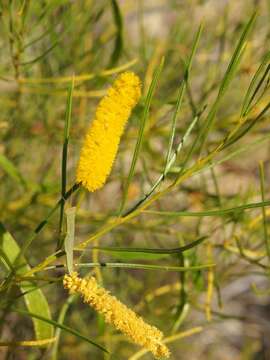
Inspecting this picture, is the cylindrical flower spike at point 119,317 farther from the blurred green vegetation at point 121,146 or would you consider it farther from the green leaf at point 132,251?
the blurred green vegetation at point 121,146

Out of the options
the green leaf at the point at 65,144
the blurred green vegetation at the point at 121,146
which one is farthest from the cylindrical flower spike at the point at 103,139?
the blurred green vegetation at the point at 121,146

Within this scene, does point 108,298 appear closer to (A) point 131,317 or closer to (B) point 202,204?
(A) point 131,317

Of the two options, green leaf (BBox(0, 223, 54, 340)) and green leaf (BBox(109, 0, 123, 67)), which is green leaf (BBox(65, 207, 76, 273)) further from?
green leaf (BBox(109, 0, 123, 67))

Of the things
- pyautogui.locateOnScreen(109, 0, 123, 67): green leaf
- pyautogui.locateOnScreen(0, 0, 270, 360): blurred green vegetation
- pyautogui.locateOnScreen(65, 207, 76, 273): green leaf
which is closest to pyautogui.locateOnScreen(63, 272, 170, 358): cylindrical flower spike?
pyautogui.locateOnScreen(65, 207, 76, 273): green leaf

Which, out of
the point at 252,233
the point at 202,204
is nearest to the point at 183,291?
the point at 252,233

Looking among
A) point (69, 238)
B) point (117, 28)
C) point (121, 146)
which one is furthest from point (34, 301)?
point (121, 146)

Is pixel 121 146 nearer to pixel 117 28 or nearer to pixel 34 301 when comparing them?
pixel 117 28

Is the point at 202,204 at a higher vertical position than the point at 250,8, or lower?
lower
